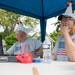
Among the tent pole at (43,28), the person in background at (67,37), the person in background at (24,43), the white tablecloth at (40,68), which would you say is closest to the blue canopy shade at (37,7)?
the tent pole at (43,28)

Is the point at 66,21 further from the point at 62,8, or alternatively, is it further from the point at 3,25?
the point at 3,25

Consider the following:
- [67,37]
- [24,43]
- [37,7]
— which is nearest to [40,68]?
[67,37]

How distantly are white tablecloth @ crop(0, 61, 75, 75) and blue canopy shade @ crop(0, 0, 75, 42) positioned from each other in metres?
2.35

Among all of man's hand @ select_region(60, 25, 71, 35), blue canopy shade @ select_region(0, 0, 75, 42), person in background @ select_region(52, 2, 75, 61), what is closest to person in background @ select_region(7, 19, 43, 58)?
blue canopy shade @ select_region(0, 0, 75, 42)

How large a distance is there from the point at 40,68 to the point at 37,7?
9.22 ft

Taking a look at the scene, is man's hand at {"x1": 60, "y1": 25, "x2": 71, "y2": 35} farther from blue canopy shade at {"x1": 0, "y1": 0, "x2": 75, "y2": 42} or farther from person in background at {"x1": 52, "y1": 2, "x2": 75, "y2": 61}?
blue canopy shade at {"x1": 0, "y1": 0, "x2": 75, "y2": 42}

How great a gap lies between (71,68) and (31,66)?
297 millimetres

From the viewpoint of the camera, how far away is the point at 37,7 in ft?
14.9

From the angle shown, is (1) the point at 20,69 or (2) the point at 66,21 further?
(2) the point at 66,21

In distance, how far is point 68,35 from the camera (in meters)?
2.21

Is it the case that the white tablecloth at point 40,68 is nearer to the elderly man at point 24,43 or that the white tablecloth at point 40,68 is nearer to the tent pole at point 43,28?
the elderly man at point 24,43

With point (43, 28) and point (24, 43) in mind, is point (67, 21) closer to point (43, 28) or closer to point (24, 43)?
point (24, 43)

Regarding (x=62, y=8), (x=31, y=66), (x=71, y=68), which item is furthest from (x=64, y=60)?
(x=62, y=8)

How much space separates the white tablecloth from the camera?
5.95ft
